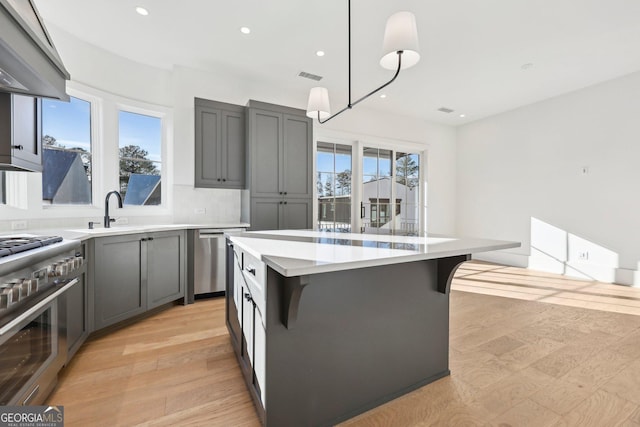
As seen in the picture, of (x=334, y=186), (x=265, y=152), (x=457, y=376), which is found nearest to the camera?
(x=457, y=376)

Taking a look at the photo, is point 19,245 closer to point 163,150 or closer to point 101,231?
point 101,231

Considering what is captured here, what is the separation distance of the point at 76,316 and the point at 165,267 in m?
0.99

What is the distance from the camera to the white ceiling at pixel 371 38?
2721mm

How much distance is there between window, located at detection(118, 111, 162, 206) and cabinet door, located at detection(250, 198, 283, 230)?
1289 millimetres

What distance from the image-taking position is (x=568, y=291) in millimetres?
3896

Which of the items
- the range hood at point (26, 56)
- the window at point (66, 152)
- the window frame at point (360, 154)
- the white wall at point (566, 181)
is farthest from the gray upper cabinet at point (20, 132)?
the white wall at point (566, 181)

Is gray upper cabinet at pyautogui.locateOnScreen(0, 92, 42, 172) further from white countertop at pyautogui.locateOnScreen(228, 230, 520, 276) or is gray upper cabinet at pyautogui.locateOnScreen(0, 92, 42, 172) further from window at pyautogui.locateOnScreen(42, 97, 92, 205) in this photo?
white countertop at pyautogui.locateOnScreen(228, 230, 520, 276)

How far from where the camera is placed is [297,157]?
4.09m

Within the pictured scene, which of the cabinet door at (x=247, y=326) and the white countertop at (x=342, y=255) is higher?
the white countertop at (x=342, y=255)

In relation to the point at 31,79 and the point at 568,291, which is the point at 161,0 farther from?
the point at 568,291

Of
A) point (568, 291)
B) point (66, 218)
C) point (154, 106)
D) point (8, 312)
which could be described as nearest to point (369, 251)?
point (8, 312)

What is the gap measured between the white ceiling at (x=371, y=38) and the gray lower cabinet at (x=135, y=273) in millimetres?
2164

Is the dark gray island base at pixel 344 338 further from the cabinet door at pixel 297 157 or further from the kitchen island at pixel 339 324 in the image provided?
the cabinet door at pixel 297 157

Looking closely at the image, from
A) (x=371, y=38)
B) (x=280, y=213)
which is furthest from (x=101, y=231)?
(x=371, y=38)
